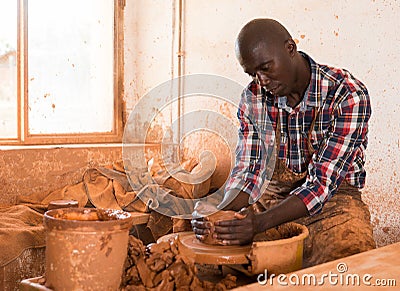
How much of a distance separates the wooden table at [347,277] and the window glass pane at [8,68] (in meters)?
2.86

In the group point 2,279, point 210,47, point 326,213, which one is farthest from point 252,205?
point 210,47

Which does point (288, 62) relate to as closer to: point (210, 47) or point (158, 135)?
point (210, 47)

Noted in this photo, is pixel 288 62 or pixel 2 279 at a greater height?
pixel 288 62

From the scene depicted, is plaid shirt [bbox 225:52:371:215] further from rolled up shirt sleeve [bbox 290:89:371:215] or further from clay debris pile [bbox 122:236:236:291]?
clay debris pile [bbox 122:236:236:291]

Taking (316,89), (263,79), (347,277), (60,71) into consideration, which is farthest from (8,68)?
(347,277)

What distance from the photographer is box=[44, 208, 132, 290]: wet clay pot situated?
1.69 m

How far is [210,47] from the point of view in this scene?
443 centimetres

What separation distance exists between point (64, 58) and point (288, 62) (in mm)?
2604

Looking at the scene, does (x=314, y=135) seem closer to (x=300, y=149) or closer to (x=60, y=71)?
(x=300, y=149)

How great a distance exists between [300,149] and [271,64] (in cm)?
49

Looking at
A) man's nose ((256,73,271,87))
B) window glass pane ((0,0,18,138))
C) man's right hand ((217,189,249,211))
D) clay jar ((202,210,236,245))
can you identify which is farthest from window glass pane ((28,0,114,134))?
clay jar ((202,210,236,245))

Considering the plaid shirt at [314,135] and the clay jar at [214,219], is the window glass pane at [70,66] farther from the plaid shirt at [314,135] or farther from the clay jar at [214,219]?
the clay jar at [214,219]

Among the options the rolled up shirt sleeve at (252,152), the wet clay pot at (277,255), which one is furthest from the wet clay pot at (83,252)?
the rolled up shirt sleeve at (252,152)

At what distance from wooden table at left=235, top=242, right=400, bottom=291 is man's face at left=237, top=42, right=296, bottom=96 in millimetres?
843
